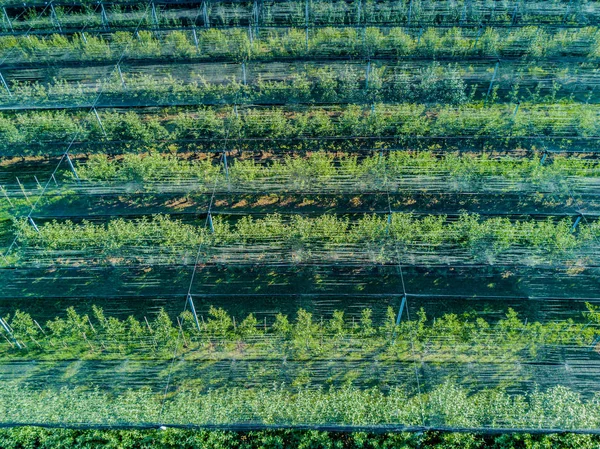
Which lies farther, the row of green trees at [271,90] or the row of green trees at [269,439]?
the row of green trees at [271,90]

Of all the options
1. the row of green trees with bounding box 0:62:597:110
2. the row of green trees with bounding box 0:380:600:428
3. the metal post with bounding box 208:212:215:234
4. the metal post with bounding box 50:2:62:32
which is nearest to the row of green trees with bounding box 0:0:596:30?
the metal post with bounding box 50:2:62:32

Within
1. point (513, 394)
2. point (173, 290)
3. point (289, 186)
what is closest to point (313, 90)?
point (289, 186)

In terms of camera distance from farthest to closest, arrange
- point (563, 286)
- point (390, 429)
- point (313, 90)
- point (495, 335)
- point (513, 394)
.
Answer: point (313, 90), point (563, 286), point (495, 335), point (513, 394), point (390, 429)

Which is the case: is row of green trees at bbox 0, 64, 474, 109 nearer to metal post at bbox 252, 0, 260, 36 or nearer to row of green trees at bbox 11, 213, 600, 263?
metal post at bbox 252, 0, 260, 36

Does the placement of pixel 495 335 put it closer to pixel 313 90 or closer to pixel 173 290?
pixel 173 290

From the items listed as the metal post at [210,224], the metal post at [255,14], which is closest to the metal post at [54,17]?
the metal post at [255,14]

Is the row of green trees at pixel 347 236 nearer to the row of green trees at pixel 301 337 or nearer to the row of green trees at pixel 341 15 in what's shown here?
the row of green trees at pixel 301 337
